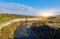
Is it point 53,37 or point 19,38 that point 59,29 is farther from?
point 19,38

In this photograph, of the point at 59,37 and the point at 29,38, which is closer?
the point at 59,37

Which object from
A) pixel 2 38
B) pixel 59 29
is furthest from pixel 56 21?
pixel 2 38

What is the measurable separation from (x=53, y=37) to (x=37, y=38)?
4146mm

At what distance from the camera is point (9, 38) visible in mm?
25672

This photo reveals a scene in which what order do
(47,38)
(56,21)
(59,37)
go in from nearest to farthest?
(59,37) < (47,38) < (56,21)

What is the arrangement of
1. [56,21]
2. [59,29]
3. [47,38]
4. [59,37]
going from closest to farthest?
1. [59,37]
2. [47,38]
3. [59,29]
4. [56,21]

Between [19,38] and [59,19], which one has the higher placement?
[59,19]

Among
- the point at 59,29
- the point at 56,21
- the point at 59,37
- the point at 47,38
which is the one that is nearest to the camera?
the point at 59,37

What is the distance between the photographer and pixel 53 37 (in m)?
24.4

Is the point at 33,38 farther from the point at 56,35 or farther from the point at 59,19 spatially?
the point at 59,19

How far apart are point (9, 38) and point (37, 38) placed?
4692 millimetres

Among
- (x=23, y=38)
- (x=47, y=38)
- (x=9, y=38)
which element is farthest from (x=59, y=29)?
(x=9, y=38)

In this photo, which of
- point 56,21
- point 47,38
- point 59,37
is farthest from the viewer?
point 56,21

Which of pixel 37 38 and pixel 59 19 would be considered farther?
pixel 59 19
